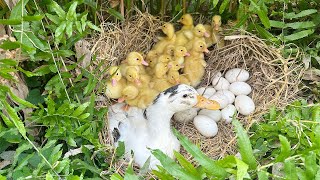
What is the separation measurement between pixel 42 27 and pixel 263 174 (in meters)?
0.88

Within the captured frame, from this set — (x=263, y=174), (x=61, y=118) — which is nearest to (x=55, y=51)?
(x=61, y=118)

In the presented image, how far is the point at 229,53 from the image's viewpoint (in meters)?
2.28

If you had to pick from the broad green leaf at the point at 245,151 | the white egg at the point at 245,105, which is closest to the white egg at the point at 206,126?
the white egg at the point at 245,105

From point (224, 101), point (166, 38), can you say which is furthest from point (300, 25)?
point (166, 38)

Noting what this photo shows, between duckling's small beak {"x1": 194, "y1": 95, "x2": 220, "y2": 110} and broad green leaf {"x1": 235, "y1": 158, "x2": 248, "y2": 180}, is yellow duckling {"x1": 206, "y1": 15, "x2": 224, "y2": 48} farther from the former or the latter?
broad green leaf {"x1": 235, "y1": 158, "x2": 248, "y2": 180}

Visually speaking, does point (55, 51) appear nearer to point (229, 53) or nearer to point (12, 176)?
point (12, 176)

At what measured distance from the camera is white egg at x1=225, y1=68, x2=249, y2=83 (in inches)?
86.9

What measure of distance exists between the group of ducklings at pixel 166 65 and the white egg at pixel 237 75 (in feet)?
0.34

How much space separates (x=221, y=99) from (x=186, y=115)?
142 millimetres

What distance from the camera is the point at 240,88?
217cm

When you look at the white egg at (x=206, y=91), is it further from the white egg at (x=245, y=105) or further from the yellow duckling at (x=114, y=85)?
the yellow duckling at (x=114, y=85)

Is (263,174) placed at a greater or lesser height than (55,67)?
lesser

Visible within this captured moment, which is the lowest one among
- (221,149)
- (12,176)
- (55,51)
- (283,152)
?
(221,149)

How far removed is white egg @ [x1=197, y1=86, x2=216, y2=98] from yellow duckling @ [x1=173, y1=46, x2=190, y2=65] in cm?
13
